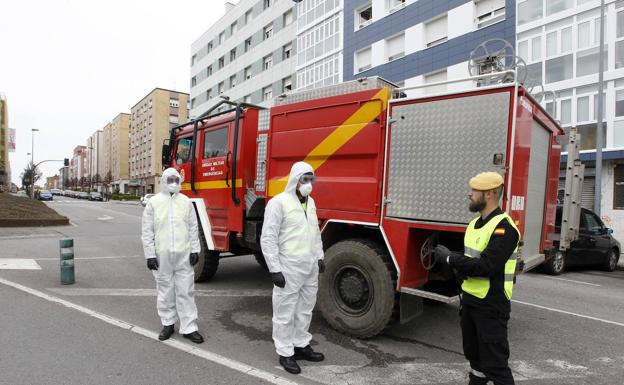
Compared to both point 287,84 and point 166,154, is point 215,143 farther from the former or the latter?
point 287,84

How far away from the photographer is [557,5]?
15.2 meters

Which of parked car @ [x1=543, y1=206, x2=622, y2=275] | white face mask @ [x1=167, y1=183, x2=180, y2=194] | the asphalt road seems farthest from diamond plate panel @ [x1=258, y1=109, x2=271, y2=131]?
parked car @ [x1=543, y1=206, x2=622, y2=275]

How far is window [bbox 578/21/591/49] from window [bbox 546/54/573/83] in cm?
51

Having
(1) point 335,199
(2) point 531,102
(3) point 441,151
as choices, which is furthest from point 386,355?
(2) point 531,102

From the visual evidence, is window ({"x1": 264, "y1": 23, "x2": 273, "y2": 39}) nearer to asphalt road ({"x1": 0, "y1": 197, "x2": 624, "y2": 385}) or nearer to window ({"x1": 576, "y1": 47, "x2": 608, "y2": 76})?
window ({"x1": 576, "y1": 47, "x2": 608, "y2": 76})

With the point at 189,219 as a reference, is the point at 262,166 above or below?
above

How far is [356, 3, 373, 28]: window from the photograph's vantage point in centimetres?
2322

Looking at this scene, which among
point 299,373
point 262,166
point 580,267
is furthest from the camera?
point 580,267

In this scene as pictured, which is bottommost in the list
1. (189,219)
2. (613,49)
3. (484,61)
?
(189,219)

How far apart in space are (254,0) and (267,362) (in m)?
37.3

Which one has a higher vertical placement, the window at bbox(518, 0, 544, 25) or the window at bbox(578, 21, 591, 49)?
the window at bbox(518, 0, 544, 25)

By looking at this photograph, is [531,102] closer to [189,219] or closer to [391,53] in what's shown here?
[189,219]

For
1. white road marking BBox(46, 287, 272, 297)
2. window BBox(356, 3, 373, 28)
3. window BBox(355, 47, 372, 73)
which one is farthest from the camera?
window BBox(356, 3, 373, 28)

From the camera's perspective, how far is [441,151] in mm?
3803
